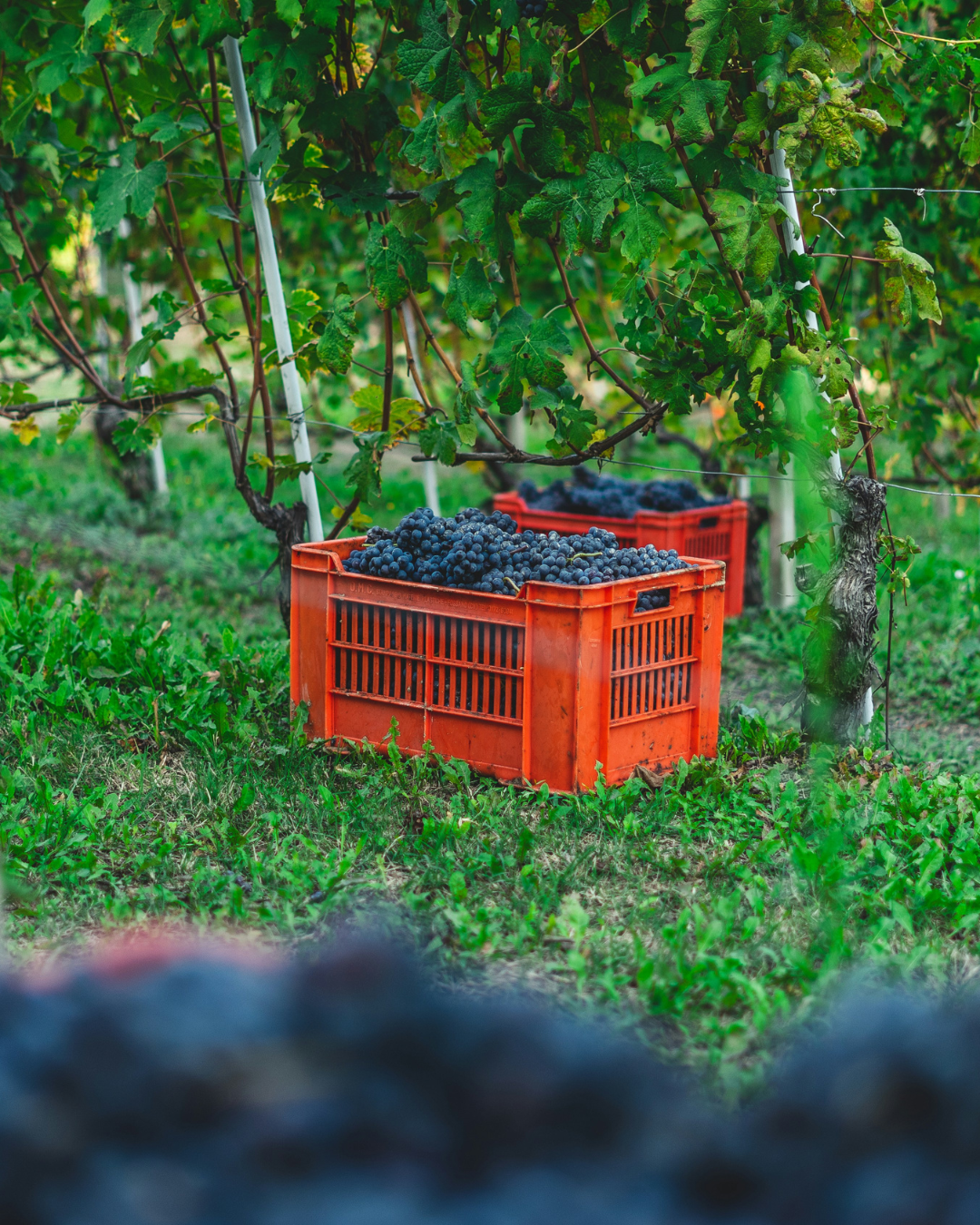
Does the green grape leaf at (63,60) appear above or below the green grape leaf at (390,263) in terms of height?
above

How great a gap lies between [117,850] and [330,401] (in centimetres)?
533

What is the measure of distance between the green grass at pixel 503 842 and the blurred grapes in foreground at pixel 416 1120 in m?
0.65

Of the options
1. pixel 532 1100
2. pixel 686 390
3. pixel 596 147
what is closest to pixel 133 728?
pixel 686 390

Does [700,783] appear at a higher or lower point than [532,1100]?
lower

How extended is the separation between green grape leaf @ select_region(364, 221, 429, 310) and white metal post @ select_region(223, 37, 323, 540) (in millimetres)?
413

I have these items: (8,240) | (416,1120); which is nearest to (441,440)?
(8,240)

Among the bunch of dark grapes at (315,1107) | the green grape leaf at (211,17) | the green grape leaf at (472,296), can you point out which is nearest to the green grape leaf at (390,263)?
the green grape leaf at (472,296)

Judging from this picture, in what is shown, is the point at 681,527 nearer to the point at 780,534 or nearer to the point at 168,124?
the point at 780,534

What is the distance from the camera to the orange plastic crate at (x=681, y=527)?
512 cm

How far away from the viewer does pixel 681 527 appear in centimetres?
514

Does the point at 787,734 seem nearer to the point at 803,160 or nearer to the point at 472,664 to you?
the point at 472,664

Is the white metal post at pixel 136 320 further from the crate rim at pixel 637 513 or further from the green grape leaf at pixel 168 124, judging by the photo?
the green grape leaf at pixel 168 124

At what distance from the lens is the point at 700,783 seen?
10.5ft

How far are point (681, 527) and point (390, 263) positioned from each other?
2095 mm
